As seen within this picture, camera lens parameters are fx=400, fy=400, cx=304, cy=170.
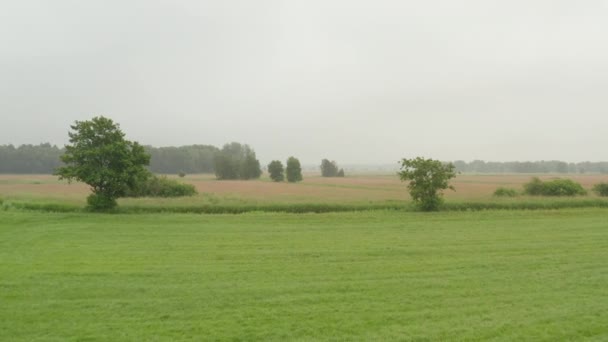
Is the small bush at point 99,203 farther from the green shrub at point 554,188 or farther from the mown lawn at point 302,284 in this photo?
the green shrub at point 554,188

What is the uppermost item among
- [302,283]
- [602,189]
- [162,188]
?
[162,188]

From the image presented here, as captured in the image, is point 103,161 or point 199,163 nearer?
point 103,161

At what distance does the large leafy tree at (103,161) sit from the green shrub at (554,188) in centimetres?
3358

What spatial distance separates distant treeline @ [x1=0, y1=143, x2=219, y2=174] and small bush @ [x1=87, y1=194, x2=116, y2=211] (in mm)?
58978

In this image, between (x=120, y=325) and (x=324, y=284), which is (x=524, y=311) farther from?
(x=120, y=325)

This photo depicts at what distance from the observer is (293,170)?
7356 cm

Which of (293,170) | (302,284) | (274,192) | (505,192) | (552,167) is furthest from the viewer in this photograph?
(552,167)

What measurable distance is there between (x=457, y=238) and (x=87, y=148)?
905 inches

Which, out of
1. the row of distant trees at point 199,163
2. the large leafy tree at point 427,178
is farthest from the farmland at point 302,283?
the row of distant trees at point 199,163

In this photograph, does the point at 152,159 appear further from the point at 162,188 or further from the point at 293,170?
the point at 162,188

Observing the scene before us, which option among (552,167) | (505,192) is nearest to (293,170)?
(505,192)

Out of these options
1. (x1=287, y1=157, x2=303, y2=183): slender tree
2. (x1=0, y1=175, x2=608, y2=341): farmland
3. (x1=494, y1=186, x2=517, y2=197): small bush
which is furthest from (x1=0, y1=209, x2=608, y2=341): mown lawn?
(x1=287, y1=157, x2=303, y2=183): slender tree

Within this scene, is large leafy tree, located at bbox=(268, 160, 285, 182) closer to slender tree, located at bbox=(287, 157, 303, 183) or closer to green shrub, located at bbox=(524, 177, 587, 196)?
slender tree, located at bbox=(287, 157, 303, 183)

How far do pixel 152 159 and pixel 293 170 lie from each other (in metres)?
48.4
